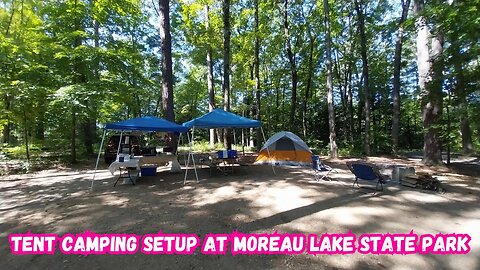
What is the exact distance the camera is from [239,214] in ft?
15.9

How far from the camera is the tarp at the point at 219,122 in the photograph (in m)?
8.41

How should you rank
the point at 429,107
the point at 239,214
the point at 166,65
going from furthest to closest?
the point at 166,65 < the point at 429,107 < the point at 239,214

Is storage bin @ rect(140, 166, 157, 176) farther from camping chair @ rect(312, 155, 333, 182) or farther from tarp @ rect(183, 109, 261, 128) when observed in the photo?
camping chair @ rect(312, 155, 333, 182)

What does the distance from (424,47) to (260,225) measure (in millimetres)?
10118

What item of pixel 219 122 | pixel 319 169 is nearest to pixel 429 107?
pixel 319 169

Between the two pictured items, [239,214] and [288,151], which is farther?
[288,151]

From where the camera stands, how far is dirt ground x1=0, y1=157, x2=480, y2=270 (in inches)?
129

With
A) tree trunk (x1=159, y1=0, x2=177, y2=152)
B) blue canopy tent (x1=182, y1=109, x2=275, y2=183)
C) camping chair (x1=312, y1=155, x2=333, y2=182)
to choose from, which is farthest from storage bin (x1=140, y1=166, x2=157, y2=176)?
camping chair (x1=312, y1=155, x2=333, y2=182)

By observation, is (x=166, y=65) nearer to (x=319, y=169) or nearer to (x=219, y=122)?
(x=219, y=122)

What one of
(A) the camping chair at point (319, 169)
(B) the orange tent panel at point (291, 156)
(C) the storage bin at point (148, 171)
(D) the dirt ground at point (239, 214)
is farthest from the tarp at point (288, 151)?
(C) the storage bin at point (148, 171)

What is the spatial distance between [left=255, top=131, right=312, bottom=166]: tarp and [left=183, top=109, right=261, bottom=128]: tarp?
2.27 meters

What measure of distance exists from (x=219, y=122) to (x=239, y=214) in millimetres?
4231

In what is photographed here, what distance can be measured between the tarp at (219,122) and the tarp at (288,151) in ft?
7.43

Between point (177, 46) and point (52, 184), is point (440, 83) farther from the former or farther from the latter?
point (177, 46)
